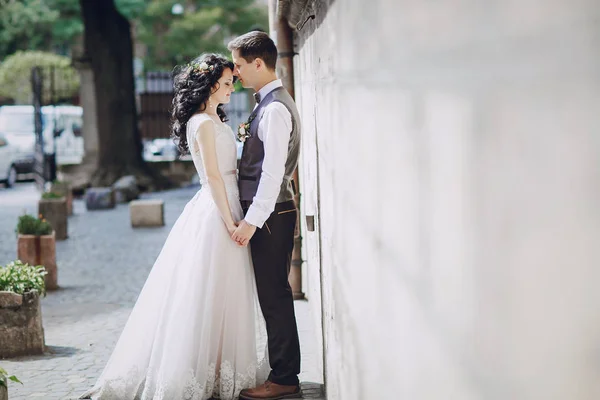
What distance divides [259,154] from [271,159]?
18 cm

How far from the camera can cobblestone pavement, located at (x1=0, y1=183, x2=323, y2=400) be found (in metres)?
6.07

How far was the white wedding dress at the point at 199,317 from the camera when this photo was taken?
5.18 meters

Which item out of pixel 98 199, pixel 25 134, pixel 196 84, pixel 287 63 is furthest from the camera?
pixel 25 134

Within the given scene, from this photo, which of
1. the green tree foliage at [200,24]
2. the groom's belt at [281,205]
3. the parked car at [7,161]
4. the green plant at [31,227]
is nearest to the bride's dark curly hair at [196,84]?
the groom's belt at [281,205]

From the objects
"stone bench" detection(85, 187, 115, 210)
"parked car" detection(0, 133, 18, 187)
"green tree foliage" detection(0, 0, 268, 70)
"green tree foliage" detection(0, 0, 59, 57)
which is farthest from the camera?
"green tree foliage" detection(0, 0, 59, 57)

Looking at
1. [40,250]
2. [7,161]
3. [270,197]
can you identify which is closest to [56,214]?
[40,250]

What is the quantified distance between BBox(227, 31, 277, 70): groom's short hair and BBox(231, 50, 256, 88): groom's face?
0.02 m

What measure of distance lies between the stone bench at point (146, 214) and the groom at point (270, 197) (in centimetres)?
1051

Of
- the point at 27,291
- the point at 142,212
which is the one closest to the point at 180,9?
the point at 142,212

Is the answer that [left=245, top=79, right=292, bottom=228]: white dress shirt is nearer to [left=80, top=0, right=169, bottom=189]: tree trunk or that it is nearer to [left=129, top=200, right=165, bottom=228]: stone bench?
[left=129, top=200, right=165, bottom=228]: stone bench

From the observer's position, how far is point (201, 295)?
523 centimetres

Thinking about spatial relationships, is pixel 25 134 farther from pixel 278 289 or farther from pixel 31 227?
pixel 278 289

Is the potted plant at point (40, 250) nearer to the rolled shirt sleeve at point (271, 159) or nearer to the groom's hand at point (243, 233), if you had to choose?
the groom's hand at point (243, 233)

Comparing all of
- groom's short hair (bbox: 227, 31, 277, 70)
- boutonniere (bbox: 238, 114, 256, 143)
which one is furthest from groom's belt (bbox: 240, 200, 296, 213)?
groom's short hair (bbox: 227, 31, 277, 70)
